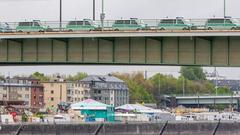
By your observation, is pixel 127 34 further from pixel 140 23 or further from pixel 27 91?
pixel 27 91

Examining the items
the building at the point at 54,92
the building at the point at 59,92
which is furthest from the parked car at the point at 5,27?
the building at the point at 54,92

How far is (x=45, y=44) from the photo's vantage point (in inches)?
2554

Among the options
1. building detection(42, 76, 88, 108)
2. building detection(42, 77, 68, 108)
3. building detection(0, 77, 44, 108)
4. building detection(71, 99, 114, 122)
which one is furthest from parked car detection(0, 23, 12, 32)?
building detection(42, 77, 68, 108)

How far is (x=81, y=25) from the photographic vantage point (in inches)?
2635

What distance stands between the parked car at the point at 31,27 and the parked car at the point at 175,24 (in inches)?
368

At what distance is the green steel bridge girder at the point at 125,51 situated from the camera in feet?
195

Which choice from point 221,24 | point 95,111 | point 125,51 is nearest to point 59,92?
point 95,111

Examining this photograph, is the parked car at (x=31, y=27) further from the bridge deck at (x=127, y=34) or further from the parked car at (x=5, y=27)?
the bridge deck at (x=127, y=34)

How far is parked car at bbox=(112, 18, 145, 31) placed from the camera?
6438cm

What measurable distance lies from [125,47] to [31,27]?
9595 mm

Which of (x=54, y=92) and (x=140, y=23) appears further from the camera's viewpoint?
(x=54, y=92)

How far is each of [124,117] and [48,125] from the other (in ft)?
74.2

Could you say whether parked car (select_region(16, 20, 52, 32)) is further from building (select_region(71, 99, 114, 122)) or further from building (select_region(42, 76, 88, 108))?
building (select_region(42, 76, 88, 108))

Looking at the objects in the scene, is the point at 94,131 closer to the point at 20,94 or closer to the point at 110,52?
the point at 110,52
